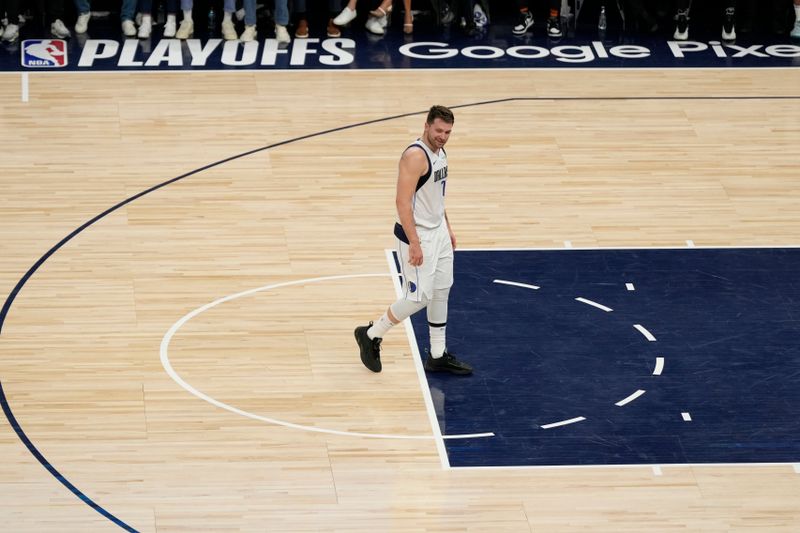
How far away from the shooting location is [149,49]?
17.0 m

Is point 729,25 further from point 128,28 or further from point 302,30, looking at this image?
point 128,28

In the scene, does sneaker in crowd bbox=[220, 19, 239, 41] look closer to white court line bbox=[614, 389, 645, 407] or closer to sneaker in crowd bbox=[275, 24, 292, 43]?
sneaker in crowd bbox=[275, 24, 292, 43]

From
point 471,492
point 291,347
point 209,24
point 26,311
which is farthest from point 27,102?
point 471,492

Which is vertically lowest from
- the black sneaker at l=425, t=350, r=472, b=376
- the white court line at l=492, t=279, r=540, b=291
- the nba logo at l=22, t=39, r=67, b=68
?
the nba logo at l=22, t=39, r=67, b=68

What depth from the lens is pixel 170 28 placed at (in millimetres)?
17312

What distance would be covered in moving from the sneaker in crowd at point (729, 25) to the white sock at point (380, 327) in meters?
8.80

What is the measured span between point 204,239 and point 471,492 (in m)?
4.35

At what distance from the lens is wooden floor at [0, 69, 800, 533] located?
9.41m

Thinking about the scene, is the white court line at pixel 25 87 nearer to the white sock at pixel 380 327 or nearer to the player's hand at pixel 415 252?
the white sock at pixel 380 327

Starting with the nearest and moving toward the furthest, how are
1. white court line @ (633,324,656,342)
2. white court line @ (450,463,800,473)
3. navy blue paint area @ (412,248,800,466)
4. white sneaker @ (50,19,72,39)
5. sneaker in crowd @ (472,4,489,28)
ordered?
white court line @ (450,463,800,473)
navy blue paint area @ (412,248,800,466)
white court line @ (633,324,656,342)
white sneaker @ (50,19,72,39)
sneaker in crowd @ (472,4,489,28)

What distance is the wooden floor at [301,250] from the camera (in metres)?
9.41

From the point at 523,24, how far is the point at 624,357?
7795 millimetres

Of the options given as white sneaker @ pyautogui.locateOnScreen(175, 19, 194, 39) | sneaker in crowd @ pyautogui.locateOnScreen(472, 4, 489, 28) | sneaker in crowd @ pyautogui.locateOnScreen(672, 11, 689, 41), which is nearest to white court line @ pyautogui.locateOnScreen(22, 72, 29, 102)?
white sneaker @ pyautogui.locateOnScreen(175, 19, 194, 39)

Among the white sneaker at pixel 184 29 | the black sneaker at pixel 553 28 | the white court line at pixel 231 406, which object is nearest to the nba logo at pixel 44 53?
the white sneaker at pixel 184 29
